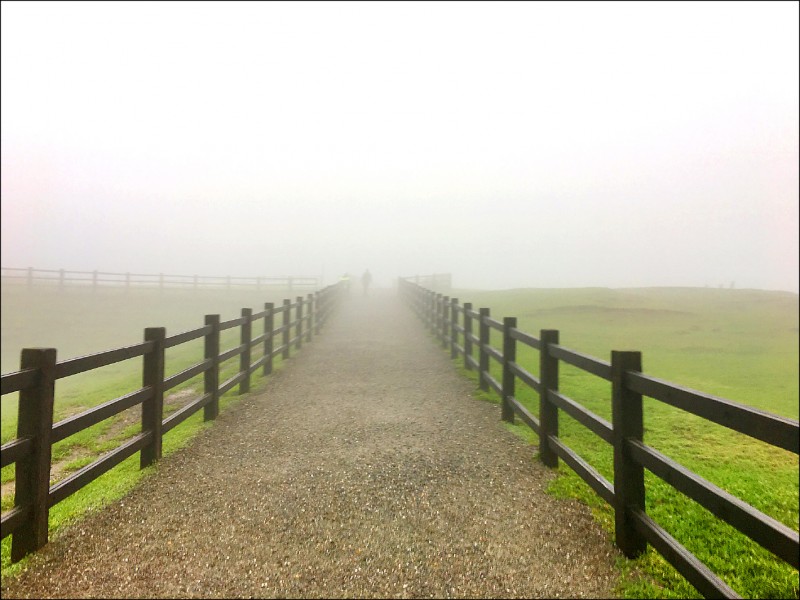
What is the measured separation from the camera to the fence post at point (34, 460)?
2807mm

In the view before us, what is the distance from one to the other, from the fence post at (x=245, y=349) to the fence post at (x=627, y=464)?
19.2 ft

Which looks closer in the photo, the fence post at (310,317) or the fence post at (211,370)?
the fence post at (211,370)

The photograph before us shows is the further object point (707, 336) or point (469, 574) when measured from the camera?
point (707, 336)

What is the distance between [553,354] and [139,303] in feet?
97.7

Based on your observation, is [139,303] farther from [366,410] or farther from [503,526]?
[503,526]

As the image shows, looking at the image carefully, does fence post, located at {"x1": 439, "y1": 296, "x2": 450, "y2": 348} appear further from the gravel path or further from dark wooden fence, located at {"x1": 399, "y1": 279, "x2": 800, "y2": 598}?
dark wooden fence, located at {"x1": 399, "y1": 279, "x2": 800, "y2": 598}

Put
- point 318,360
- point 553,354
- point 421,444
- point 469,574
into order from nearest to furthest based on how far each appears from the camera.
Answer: point 469,574 < point 553,354 < point 421,444 < point 318,360

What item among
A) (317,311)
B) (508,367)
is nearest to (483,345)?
(508,367)

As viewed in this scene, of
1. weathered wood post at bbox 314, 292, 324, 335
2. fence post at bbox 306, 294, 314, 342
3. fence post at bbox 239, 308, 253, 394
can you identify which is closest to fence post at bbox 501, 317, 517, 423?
fence post at bbox 239, 308, 253, 394

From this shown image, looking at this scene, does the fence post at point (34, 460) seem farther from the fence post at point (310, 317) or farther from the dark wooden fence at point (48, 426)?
the fence post at point (310, 317)

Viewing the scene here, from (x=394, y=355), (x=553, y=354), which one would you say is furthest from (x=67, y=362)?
(x=394, y=355)

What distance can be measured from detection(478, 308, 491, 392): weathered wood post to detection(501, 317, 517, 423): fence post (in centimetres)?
128

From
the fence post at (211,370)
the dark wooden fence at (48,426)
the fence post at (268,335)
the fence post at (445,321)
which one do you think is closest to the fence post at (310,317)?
the fence post at (445,321)

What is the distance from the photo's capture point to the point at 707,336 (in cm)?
1446
